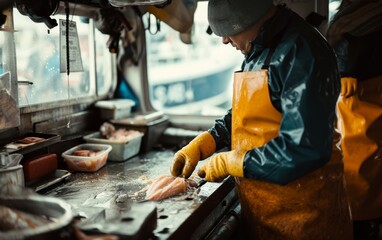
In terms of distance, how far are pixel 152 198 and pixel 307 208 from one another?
932 millimetres

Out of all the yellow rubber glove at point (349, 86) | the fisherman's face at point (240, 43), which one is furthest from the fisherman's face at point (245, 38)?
the yellow rubber glove at point (349, 86)

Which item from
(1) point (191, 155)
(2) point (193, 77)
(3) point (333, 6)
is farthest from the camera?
(2) point (193, 77)

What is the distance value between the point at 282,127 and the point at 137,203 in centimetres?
96

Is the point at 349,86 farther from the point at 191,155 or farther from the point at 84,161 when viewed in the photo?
the point at 84,161

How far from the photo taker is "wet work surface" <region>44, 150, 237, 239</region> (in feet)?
6.01

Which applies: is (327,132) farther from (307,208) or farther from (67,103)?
(67,103)

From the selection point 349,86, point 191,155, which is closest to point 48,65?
point 191,155

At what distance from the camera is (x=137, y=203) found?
2.32 m

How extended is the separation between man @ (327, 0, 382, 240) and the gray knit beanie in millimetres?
1329

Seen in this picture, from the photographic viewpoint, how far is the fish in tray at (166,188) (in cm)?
243

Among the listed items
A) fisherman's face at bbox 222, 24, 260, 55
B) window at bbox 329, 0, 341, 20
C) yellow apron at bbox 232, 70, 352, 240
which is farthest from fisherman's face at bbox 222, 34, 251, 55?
window at bbox 329, 0, 341, 20

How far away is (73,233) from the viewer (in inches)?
63.4

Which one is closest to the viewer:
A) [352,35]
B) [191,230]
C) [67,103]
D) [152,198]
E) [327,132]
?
[327,132]

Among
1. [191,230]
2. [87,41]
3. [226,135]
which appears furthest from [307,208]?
[87,41]
